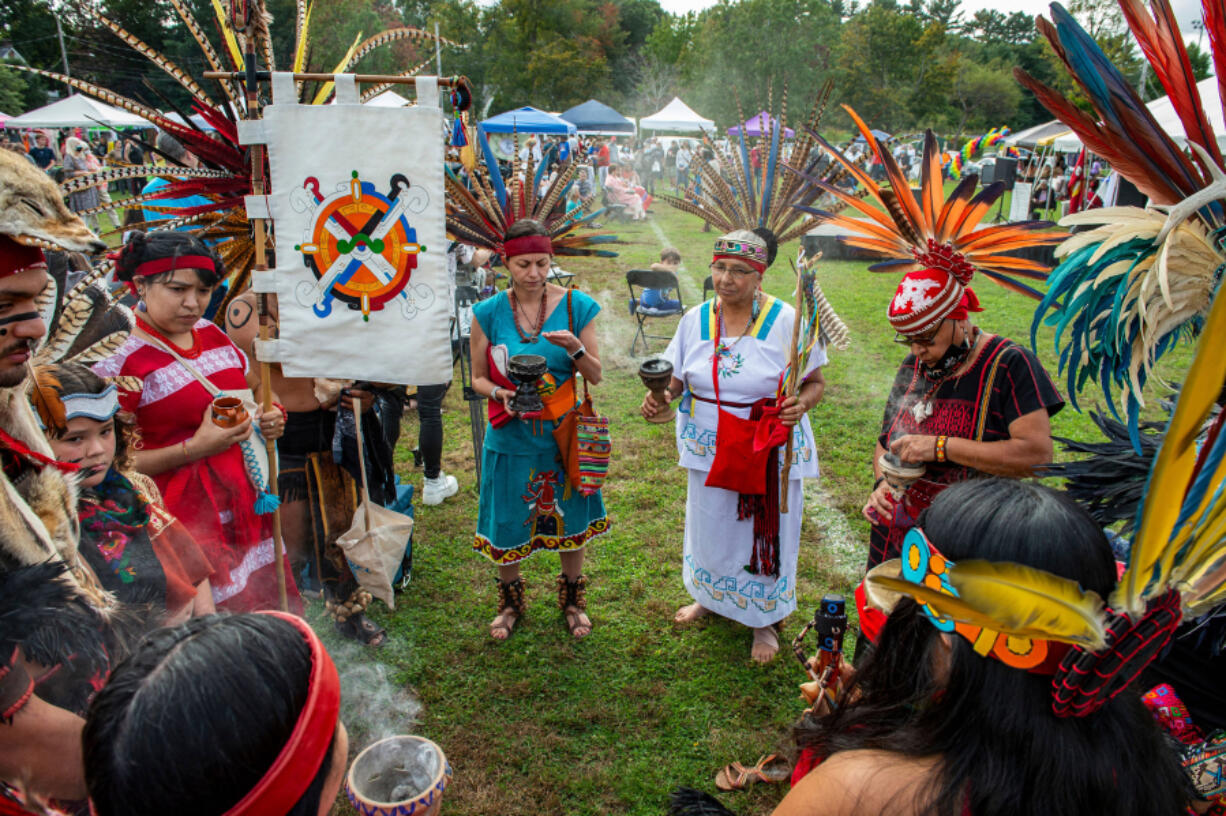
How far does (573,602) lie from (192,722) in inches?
119

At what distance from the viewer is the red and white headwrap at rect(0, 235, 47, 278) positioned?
1470mm

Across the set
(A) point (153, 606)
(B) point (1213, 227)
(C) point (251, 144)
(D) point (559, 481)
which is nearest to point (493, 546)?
(D) point (559, 481)

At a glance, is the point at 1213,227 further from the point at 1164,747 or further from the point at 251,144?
the point at 251,144

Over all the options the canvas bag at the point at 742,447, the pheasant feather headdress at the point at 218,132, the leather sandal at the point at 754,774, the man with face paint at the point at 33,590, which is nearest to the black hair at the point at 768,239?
the canvas bag at the point at 742,447

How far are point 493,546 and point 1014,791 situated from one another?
283 centimetres

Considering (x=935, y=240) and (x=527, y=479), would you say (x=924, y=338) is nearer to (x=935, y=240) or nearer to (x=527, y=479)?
(x=935, y=240)

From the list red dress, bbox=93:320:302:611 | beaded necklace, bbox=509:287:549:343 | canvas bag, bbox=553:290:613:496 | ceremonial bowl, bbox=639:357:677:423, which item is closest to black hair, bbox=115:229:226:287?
red dress, bbox=93:320:302:611

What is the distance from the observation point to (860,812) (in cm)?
125

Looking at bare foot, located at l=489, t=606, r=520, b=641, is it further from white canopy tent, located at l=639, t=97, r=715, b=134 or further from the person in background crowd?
white canopy tent, located at l=639, t=97, r=715, b=134

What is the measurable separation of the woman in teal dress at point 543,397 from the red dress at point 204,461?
43.1 inches

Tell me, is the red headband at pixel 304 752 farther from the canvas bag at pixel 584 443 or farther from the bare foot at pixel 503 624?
the bare foot at pixel 503 624

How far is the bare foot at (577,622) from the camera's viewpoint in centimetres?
384

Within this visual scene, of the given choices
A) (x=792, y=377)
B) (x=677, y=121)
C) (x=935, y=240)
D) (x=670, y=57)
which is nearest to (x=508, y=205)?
(x=792, y=377)

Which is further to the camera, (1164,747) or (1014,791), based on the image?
(1164,747)
